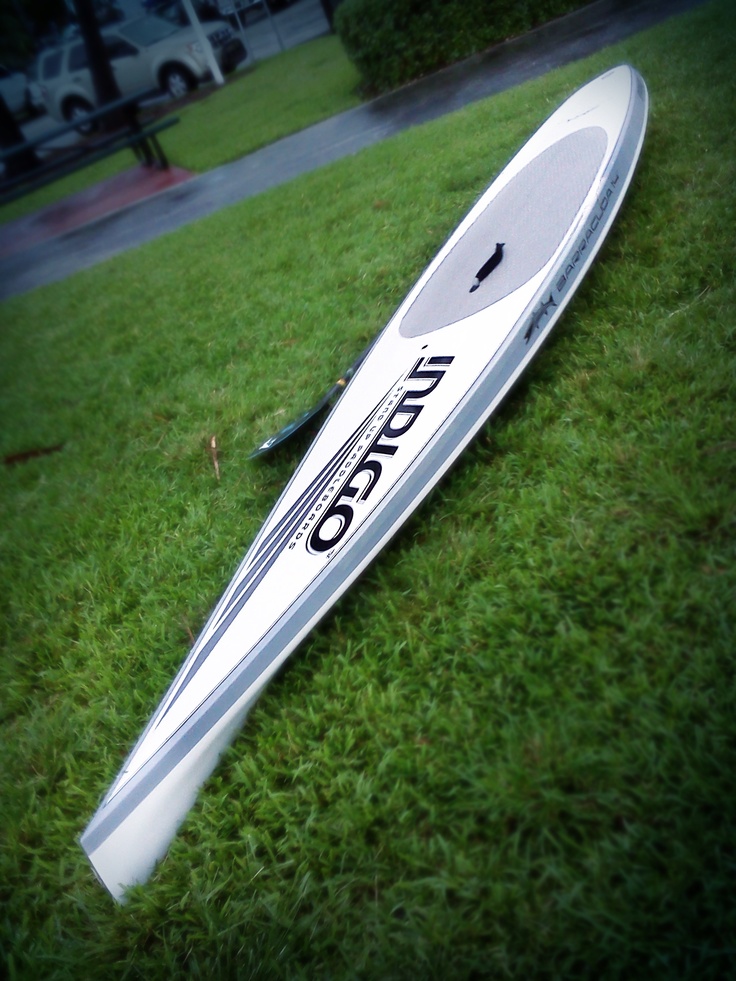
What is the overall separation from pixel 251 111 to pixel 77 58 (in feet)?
16.7

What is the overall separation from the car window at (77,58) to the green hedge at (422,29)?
262 inches

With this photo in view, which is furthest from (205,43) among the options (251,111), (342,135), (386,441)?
(386,441)

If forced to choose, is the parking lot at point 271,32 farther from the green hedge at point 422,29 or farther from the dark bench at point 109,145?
the green hedge at point 422,29

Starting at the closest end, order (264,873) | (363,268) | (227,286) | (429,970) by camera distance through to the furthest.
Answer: (429,970) < (264,873) < (363,268) < (227,286)

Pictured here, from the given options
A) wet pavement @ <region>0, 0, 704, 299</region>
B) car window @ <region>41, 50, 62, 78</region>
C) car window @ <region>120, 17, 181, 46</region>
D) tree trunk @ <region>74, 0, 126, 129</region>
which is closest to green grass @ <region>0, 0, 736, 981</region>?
wet pavement @ <region>0, 0, 704, 299</region>

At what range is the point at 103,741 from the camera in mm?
1914

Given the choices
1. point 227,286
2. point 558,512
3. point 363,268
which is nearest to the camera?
point 558,512

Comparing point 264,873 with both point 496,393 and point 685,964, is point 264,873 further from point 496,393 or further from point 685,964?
point 496,393

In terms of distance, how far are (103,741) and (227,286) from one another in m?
3.12

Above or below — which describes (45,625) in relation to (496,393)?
below

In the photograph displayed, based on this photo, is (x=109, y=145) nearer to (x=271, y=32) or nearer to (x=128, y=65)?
(x=128, y=65)

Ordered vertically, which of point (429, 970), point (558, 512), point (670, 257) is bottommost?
point (429, 970)

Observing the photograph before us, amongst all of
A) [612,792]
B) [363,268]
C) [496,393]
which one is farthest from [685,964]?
[363,268]

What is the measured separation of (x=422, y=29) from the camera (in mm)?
6996
